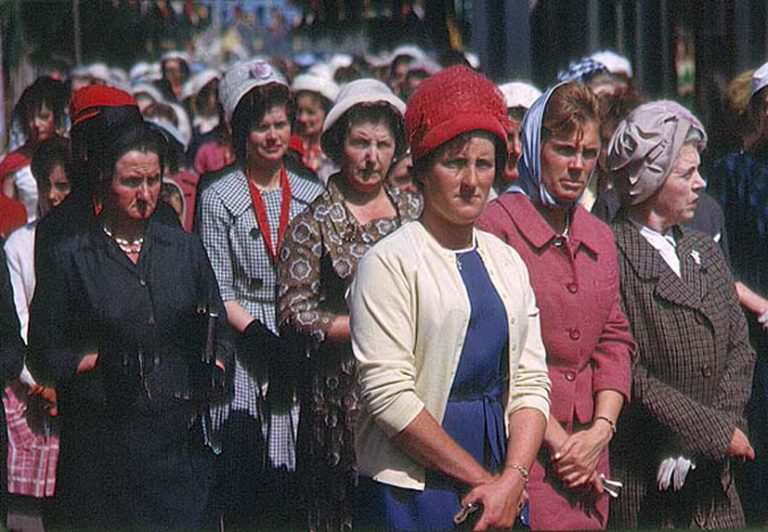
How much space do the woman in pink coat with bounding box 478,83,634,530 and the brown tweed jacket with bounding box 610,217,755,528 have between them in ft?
0.46

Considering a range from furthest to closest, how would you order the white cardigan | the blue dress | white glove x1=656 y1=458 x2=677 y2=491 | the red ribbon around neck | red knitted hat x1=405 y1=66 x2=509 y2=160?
white glove x1=656 y1=458 x2=677 y2=491 → the red ribbon around neck → red knitted hat x1=405 y1=66 x2=509 y2=160 → the blue dress → the white cardigan

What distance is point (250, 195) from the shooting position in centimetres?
649

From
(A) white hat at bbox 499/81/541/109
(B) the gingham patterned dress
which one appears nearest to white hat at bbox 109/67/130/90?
(B) the gingham patterned dress

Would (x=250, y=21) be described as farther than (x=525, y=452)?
Yes

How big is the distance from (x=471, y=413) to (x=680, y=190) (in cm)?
114

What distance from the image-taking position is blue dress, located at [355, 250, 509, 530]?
581 centimetres

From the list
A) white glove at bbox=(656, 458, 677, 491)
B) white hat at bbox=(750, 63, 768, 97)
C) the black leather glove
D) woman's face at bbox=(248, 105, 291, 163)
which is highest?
white hat at bbox=(750, 63, 768, 97)

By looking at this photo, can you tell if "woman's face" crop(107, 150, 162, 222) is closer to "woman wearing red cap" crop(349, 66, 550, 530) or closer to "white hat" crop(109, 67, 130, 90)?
"white hat" crop(109, 67, 130, 90)

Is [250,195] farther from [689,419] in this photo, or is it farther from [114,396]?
[689,419]

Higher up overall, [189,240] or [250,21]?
[250,21]

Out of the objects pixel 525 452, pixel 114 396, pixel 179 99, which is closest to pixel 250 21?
pixel 179 99

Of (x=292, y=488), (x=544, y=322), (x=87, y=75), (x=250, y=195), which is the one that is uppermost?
(x=87, y=75)

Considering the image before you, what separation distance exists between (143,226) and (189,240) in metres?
0.16

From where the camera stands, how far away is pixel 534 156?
6277 millimetres
